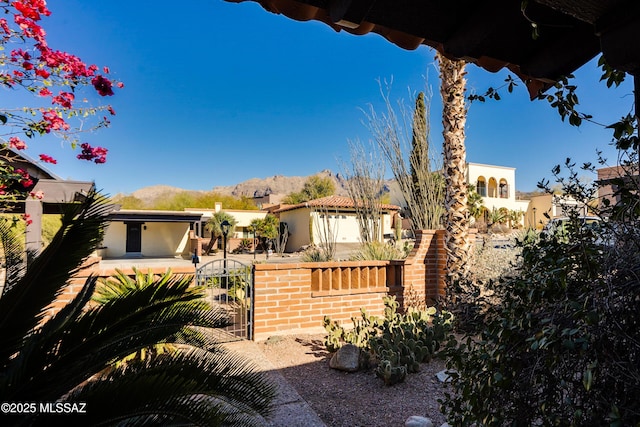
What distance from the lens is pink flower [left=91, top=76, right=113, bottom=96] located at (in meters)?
4.09

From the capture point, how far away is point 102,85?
4117 millimetres

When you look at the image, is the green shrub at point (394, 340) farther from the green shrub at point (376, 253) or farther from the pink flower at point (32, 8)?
the pink flower at point (32, 8)

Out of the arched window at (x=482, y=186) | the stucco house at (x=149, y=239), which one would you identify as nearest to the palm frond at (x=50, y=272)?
the stucco house at (x=149, y=239)

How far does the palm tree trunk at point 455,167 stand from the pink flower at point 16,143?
5999 millimetres

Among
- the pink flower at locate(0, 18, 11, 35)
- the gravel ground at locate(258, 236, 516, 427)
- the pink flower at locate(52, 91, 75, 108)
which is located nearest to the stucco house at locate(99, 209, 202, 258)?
the pink flower at locate(52, 91, 75, 108)

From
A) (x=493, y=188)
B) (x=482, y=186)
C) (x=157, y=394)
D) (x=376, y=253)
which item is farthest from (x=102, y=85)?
(x=493, y=188)

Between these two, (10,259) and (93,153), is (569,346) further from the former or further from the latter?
(93,153)

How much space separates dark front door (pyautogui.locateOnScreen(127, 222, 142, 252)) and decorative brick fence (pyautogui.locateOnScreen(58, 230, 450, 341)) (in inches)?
872

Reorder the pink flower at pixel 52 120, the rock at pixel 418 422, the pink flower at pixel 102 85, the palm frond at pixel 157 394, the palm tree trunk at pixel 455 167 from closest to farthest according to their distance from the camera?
the palm frond at pixel 157 394, the rock at pixel 418 422, the pink flower at pixel 52 120, the pink flower at pixel 102 85, the palm tree trunk at pixel 455 167

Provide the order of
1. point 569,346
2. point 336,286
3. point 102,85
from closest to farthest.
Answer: point 569,346
point 102,85
point 336,286

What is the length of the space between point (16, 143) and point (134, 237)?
22516 millimetres

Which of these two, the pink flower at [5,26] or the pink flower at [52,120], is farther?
the pink flower at [52,120]

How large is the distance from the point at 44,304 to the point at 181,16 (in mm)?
7833

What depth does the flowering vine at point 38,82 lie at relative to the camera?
356 centimetres
